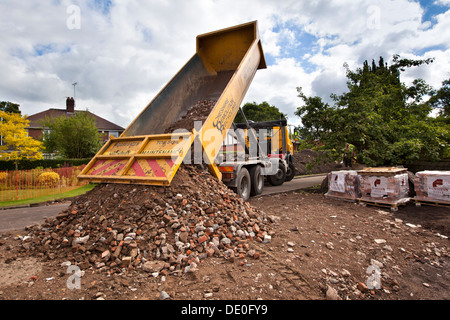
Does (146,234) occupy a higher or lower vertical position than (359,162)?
lower

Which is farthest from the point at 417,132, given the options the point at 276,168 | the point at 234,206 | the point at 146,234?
the point at 146,234

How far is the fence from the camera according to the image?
34.0 feet

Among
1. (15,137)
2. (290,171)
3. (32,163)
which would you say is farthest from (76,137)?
(290,171)

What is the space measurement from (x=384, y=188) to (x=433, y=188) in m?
1.09

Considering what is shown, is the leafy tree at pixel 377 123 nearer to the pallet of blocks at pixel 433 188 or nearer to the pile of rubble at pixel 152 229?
the pallet of blocks at pixel 433 188

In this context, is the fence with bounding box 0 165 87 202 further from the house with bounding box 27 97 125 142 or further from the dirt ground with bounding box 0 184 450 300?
the house with bounding box 27 97 125 142

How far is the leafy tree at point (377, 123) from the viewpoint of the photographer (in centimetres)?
832

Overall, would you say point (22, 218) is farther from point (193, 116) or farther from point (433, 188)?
point (433, 188)

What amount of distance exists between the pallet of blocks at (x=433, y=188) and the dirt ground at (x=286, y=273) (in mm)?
1783

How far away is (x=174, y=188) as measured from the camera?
427 cm

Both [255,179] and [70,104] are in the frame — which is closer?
[255,179]

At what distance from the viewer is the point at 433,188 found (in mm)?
6281

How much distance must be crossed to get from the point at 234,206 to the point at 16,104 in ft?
123
